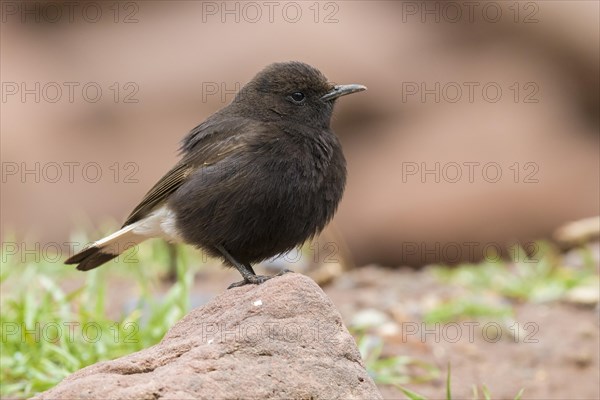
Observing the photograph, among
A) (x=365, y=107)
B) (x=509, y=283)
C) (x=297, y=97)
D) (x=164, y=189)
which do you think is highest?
(x=365, y=107)

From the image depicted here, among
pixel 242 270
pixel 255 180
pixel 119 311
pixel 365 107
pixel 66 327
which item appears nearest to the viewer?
pixel 255 180

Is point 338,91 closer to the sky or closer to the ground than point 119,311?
closer to the sky

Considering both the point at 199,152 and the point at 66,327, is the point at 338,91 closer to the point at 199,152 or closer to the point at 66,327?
the point at 199,152

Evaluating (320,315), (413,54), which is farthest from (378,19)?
(320,315)

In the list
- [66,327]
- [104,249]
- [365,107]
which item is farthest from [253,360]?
[365,107]

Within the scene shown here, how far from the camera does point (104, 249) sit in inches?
243

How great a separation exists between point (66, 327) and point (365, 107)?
6.95m

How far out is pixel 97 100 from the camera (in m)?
12.9

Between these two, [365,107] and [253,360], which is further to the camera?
[365,107]

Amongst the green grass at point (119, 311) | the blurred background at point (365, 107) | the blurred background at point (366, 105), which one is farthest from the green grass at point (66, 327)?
the blurred background at point (366, 105)

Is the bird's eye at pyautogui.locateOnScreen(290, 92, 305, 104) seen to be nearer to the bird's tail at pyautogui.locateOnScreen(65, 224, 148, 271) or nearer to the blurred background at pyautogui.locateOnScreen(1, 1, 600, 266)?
the bird's tail at pyautogui.locateOnScreen(65, 224, 148, 271)

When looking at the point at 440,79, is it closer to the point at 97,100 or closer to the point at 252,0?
the point at 252,0

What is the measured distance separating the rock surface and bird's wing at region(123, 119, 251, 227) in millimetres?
1435

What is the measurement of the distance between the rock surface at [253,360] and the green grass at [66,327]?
5.59ft
